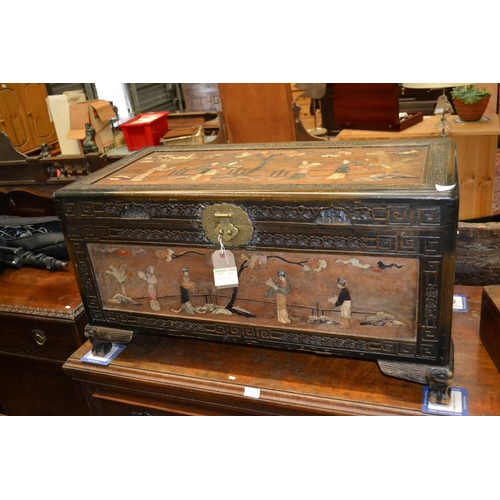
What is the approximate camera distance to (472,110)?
2723 millimetres

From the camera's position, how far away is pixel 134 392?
159 centimetres

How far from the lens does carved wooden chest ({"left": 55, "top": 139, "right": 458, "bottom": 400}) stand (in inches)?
45.3

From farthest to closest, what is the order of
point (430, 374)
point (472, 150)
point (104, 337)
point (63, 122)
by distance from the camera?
point (472, 150)
point (63, 122)
point (104, 337)
point (430, 374)

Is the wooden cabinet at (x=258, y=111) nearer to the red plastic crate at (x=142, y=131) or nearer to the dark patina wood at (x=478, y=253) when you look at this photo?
the red plastic crate at (x=142, y=131)

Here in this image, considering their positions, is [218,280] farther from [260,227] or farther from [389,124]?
[389,124]

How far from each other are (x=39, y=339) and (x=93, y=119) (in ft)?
3.36

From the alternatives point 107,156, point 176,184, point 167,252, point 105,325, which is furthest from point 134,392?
point 107,156

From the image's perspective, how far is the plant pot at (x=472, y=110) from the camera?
8.89 ft

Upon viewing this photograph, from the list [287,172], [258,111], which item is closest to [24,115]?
[258,111]

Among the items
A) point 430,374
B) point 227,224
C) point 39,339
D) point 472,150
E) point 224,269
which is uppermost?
point 227,224

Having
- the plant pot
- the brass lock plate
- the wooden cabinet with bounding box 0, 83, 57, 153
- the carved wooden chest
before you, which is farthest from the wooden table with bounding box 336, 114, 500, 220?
the wooden cabinet with bounding box 0, 83, 57, 153

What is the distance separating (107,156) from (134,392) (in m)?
1.19

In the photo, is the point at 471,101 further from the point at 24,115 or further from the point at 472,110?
the point at 24,115

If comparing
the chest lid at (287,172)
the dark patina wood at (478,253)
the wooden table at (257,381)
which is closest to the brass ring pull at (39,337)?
the wooden table at (257,381)
